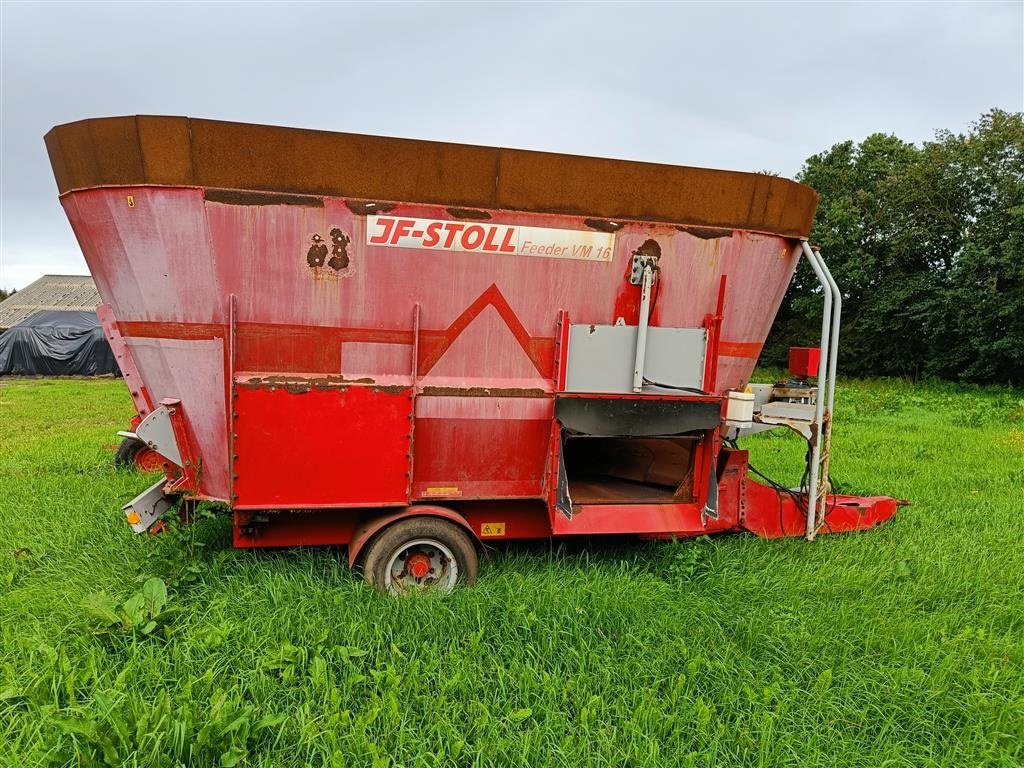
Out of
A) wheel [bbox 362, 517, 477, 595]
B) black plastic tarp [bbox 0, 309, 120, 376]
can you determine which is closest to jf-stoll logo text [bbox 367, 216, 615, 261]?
wheel [bbox 362, 517, 477, 595]

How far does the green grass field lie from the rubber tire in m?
2.00

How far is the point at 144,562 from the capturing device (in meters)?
4.14

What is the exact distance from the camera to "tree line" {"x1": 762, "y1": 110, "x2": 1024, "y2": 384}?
19.2 metres

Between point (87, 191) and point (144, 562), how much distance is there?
235cm

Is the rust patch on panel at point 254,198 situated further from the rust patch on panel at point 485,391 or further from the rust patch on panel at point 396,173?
the rust patch on panel at point 485,391

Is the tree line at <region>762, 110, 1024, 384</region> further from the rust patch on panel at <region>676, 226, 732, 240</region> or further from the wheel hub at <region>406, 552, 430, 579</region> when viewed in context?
the wheel hub at <region>406, 552, 430, 579</region>

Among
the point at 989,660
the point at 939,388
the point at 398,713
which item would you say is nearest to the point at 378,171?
the point at 398,713

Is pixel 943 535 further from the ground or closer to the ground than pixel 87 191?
closer to the ground

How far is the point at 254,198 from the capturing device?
3594mm

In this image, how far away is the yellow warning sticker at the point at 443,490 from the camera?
→ 4098 mm

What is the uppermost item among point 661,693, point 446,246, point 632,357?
point 446,246

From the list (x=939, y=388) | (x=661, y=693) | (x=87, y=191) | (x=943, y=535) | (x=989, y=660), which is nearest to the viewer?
(x=661, y=693)

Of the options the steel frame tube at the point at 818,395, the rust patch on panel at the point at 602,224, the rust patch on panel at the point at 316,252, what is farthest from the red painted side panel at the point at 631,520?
the rust patch on panel at the point at 316,252

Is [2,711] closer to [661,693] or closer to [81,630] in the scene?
[81,630]
